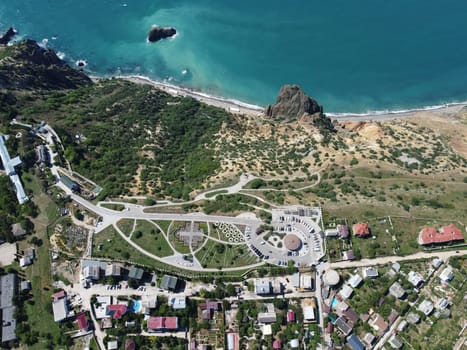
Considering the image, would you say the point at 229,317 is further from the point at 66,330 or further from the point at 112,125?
the point at 112,125

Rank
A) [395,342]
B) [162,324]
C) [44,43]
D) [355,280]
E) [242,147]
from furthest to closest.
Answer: [44,43]
[242,147]
[355,280]
[162,324]
[395,342]

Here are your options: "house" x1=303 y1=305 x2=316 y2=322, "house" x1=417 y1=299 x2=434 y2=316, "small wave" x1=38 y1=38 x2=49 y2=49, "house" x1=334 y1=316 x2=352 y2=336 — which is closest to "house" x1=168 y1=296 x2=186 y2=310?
"house" x1=303 y1=305 x2=316 y2=322

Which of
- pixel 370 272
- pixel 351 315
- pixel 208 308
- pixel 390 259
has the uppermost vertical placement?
pixel 390 259

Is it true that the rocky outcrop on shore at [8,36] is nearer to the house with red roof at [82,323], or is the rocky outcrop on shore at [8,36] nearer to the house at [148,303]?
the house with red roof at [82,323]

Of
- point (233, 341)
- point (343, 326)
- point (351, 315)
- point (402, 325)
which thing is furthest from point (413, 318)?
point (233, 341)

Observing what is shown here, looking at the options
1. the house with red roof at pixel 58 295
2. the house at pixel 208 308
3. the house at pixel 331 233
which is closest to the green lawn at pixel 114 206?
the house with red roof at pixel 58 295

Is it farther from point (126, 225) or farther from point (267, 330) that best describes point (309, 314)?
point (126, 225)
